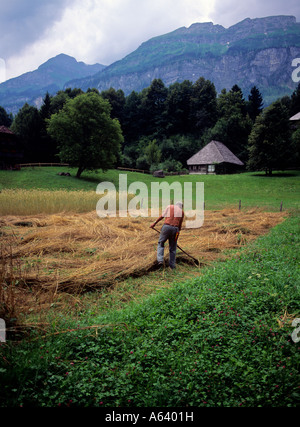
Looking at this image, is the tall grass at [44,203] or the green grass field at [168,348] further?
the tall grass at [44,203]

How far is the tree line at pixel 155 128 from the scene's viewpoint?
104 ft

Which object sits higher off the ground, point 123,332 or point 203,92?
point 203,92

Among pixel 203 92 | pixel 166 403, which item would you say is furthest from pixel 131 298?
pixel 203 92

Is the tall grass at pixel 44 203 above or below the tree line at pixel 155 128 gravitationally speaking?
below

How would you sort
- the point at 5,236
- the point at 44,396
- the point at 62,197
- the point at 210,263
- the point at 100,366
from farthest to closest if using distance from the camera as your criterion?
the point at 62,197, the point at 5,236, the point at 210,263, the point at 100,366, the point at 44,396

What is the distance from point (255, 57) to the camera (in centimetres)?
19225

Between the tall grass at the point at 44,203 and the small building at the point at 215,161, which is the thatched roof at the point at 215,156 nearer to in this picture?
the small building at the point at 215,161

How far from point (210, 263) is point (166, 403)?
469cm

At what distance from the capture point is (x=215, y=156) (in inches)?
1761

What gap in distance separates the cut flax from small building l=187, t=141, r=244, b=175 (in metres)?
33.6

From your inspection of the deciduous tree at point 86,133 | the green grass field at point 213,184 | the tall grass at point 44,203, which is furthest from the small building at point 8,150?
the tall grass at point 44,203

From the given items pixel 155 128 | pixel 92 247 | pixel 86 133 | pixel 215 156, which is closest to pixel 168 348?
pixel 92 247

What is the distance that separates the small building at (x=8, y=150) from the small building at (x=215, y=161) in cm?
2871

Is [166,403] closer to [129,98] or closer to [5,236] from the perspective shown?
[5,236]
